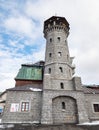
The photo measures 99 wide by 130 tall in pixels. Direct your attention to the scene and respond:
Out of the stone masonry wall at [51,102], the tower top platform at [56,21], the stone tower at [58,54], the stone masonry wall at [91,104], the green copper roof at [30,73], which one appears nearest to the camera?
the stone masonry wall at [51,102]

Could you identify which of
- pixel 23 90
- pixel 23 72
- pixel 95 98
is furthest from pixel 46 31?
pixel 95 98

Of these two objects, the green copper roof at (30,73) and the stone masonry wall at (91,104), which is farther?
the green copper roof at (30,73)

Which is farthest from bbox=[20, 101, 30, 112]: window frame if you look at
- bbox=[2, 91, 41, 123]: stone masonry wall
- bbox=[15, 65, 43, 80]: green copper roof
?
bbox=[15, 65, 43, 80]: green copper roof

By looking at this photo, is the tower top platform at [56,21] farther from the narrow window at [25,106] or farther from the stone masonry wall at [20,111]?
the narrow window at [25,106]

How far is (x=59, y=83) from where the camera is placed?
23.8 meters

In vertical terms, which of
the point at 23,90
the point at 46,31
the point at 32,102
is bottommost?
the point at 32,102

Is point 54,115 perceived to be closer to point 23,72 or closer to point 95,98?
point 95,98

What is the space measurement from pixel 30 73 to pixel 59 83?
30.2ft

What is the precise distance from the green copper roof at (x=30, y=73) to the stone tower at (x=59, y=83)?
4.00m

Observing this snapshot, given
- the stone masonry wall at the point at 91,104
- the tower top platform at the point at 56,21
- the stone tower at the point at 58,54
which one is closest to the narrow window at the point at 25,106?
the stone tower at the point at 58,54

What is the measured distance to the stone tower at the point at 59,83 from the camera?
20.6 m

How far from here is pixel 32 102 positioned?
70.8ft

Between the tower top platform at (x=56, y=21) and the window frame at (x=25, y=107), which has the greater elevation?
the tower top platform at (x=56, y=21)

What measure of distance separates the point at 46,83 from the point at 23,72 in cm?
922
